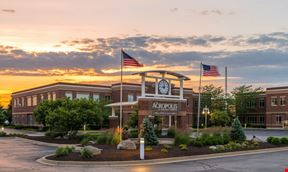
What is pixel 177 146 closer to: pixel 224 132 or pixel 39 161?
pixel 224 132

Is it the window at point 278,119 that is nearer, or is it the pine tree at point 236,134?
the pine tree at point 236,134

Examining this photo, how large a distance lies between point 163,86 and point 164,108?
2057 millimetres

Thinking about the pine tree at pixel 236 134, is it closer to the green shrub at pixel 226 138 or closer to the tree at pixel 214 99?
the green shrub at pixel 226 138

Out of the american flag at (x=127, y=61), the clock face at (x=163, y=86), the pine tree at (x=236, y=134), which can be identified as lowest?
the pine tree at (x=236, y=134)

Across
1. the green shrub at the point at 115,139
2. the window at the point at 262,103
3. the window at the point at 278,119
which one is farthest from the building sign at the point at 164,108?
the window at the point at 262,103

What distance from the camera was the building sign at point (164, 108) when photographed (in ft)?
130

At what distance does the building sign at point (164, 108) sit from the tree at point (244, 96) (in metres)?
54.7

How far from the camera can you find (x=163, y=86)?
40.8 meters

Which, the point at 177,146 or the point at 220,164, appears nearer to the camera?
the point at 220,164

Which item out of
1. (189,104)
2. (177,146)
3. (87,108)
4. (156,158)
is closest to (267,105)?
(189,104)

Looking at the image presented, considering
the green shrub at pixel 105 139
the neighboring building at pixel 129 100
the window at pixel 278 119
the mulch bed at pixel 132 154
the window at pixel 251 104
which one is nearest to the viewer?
the mulch bed at pixel 132 154

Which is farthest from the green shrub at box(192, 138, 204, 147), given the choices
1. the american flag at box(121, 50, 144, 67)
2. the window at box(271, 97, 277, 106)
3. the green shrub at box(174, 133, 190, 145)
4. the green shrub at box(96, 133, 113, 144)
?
the window at box(271, 97, 277, 106)

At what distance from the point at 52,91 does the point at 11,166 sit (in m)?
59.3

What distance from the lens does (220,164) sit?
20516 mm
